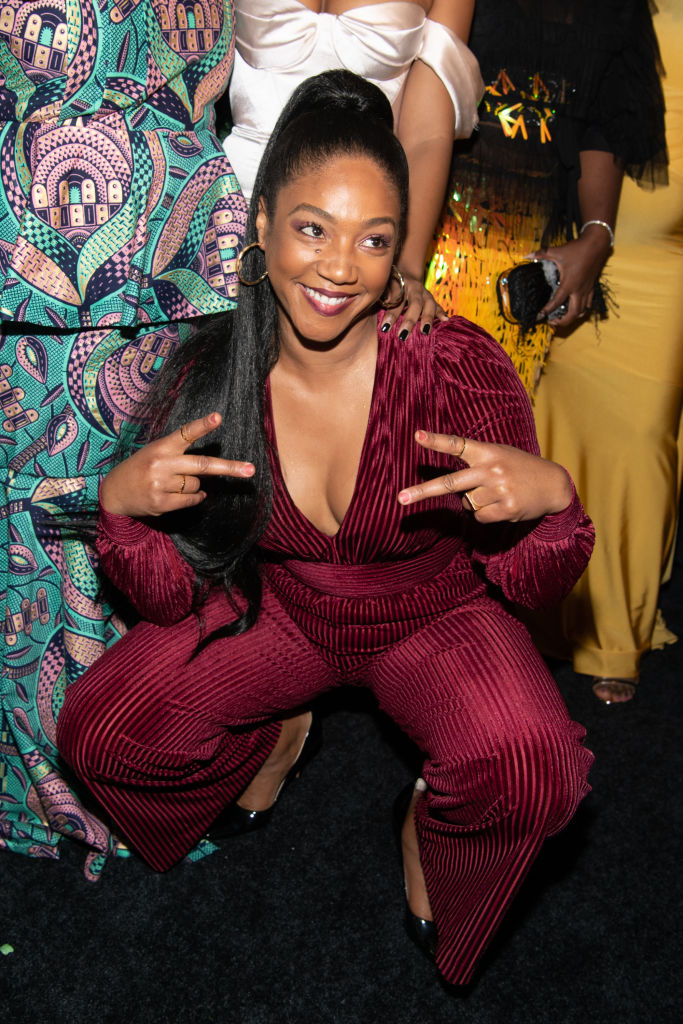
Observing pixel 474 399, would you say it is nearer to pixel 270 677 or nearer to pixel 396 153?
pixel 396 153

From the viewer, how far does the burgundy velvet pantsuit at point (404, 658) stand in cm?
136

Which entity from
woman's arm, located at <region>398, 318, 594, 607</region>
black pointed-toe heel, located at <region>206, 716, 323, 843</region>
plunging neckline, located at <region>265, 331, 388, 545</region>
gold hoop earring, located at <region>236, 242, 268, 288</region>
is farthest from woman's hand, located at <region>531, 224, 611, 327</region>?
black pointed-toe heel, located at <region>206, 716, 323, 843</region>

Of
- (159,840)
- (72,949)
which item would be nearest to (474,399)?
(159,840)

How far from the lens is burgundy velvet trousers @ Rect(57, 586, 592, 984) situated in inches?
53.1

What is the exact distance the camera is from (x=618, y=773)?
1.95 meters

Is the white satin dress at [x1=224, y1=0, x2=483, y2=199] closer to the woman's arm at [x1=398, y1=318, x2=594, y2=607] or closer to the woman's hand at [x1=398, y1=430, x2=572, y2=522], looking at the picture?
the woman's arm at [x1=398, y1=318, x2=594, y2=607]

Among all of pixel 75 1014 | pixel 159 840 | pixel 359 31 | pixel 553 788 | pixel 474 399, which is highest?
pixel 359 31

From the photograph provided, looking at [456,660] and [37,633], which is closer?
[456,660]

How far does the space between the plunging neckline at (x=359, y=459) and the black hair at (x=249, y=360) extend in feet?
0.07

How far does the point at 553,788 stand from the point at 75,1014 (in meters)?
0.80

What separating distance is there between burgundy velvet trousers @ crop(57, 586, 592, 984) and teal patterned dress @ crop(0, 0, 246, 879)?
0.53ft

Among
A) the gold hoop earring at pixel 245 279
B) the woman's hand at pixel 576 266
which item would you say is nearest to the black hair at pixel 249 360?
the gold hoop earring at pixel 245 279

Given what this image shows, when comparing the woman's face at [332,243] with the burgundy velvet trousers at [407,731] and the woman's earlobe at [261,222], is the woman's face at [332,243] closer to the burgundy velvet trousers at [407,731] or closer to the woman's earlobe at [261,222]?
the woman's earlobe at [261,222]

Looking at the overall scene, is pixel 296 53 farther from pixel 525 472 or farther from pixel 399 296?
pixel 525 472
